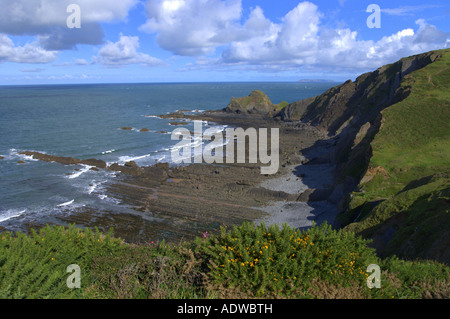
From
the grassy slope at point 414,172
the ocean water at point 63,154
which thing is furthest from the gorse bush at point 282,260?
the ocean water at point 63,154

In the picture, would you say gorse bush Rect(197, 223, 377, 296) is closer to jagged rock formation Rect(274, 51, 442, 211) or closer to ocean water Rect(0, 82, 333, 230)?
jagged rock formation Rect(274, 51, 442, 211)

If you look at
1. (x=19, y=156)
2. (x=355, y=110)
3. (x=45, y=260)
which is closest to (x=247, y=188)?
(x=45, y=260)

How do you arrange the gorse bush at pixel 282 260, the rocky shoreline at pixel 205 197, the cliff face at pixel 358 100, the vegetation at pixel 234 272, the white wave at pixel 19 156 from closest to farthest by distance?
the vegetation at pixel 234 272 → the gorse bush at pixel 282 260 → the rocky shoreline at pixel 205 197 → the white wave at pixel 19 156 → the cliff face at pixel 358 100

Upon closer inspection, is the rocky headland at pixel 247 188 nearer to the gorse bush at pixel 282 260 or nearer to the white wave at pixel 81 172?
the white wave at pixel 81 172

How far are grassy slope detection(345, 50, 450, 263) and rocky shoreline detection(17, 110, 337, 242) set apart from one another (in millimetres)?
5511

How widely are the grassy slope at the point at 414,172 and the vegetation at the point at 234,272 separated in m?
5.27

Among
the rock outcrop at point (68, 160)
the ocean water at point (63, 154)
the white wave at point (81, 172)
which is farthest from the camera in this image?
the rock outcrop at point (68, 160)

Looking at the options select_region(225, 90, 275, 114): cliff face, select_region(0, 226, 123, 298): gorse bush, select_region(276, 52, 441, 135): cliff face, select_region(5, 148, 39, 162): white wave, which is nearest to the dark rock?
select_region(0, 226, 123, 298): gorse bush

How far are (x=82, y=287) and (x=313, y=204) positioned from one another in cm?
2568

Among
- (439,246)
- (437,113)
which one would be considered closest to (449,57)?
(437,113)

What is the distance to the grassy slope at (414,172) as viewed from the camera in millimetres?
14812

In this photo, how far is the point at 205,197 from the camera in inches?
1275

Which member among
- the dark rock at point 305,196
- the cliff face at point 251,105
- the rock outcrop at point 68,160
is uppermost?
the cliff face at point 251,105
